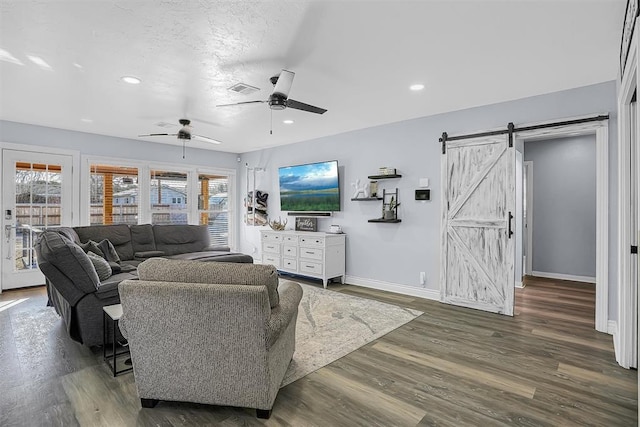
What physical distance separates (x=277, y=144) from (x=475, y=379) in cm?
553

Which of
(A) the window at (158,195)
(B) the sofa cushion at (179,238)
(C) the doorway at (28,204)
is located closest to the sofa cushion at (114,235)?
(B) the sofa cushion at (179,238)

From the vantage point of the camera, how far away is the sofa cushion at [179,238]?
5.41 m

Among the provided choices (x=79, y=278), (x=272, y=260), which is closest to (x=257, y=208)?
(x=272, y=260)

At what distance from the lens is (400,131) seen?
4957 mm

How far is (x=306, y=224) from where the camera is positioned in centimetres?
623

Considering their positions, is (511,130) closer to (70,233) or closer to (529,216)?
(529,216)

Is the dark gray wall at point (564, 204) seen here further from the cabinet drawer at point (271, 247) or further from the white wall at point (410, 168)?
the cabinet drawer at point (271, 247)

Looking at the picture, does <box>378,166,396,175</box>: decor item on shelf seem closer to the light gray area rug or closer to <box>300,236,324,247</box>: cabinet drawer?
<box>300,236,324,247</box>: cabinet drawer

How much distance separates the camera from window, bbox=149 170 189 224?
656cm

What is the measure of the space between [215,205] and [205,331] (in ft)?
19.9

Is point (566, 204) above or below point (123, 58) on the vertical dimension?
below

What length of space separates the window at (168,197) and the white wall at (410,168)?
2.64 metres

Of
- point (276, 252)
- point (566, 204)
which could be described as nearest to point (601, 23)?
point (566, 204)

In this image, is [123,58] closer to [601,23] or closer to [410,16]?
[410,16]
